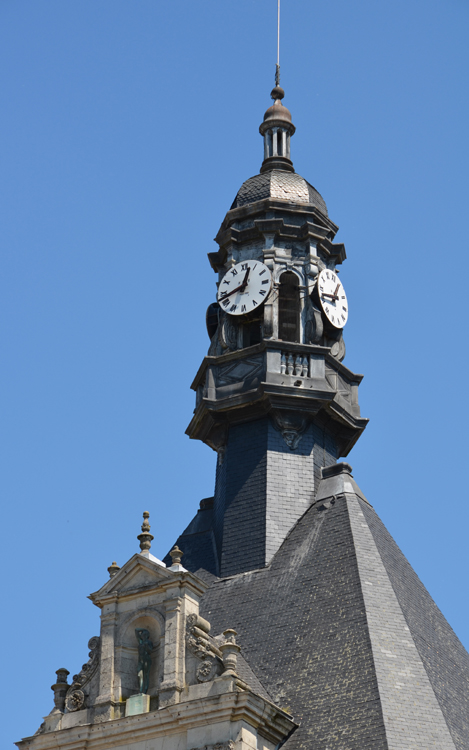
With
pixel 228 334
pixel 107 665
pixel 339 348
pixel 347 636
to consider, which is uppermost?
pixel 339 348

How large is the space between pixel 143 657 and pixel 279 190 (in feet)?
68.4

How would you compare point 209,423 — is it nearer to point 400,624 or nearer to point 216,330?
point 216,330

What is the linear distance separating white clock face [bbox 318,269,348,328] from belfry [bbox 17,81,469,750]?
8 cm

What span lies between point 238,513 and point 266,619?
5.21 metres

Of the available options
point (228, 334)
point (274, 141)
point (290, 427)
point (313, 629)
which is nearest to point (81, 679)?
point (313, 629)

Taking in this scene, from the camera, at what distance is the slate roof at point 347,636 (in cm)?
3856

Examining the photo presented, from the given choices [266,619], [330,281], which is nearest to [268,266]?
[330,281]

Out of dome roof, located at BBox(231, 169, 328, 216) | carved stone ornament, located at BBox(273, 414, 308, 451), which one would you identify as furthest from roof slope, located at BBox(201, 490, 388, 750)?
dome roof, located at BBox(231, 169, 328, 216)

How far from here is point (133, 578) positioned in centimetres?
4153

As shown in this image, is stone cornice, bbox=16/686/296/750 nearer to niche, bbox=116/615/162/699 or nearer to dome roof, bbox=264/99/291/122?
niche, bbox=116/615/162/699

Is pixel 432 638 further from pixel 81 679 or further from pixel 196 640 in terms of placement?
pixel 81 679

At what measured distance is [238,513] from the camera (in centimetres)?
4825

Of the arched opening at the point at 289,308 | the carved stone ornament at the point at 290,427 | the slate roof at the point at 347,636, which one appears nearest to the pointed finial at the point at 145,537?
the slate roof at the point at 347,636

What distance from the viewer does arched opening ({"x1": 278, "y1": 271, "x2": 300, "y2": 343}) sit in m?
52.7
